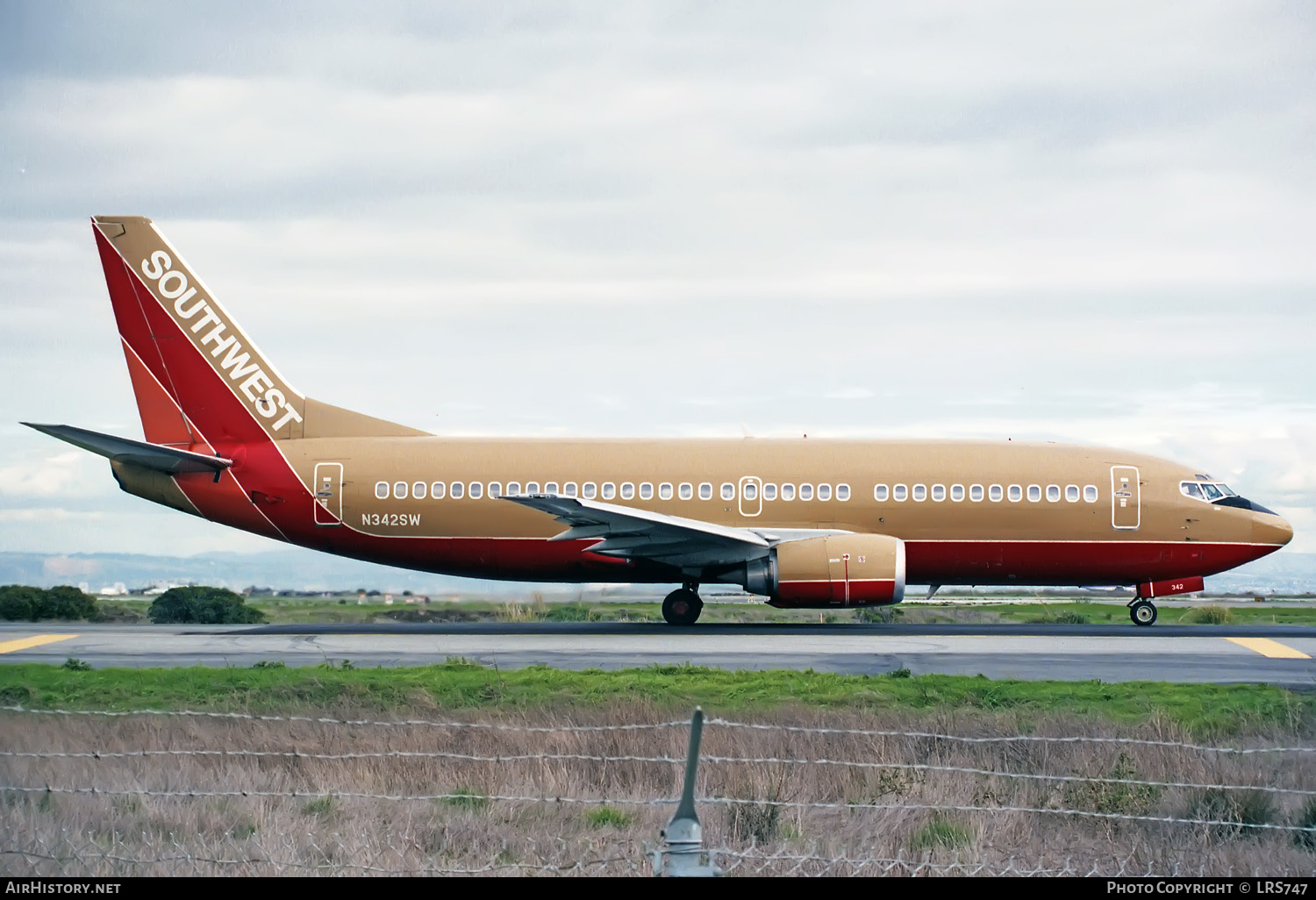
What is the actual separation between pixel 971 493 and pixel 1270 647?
21.8 feet

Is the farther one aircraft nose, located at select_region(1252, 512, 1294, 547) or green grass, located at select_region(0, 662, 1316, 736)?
aircraft nose, located at select_region(1252, 512, 1294, 547)

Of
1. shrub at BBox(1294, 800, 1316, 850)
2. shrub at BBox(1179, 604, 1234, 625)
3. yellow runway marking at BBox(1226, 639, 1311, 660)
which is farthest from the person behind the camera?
shrub at BBox(1179, 604, 1234, 625)

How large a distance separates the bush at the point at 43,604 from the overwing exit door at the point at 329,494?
36.8 ft

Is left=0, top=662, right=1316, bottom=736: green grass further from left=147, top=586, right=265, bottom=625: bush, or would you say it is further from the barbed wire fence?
left=147, top=586, right=265, bottom=625: bush

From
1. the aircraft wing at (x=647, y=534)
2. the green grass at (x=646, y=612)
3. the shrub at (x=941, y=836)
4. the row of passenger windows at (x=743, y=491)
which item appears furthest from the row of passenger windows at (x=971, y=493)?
the shrub at (x=941, y=836)

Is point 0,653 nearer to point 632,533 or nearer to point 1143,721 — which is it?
point 632,533

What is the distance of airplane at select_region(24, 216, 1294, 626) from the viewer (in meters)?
27.2

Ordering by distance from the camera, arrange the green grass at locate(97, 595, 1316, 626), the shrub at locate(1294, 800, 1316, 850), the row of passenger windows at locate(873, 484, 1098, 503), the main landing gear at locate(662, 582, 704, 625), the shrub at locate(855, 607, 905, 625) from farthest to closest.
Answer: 1. the shrub at locate(855, 607, 905, 625)
2. the green grass at locate(97, 595, 1316, 626)
3. the main landing gear at locate(662, 582, 704, 625)
4. the row of passenger windows at locate(873, 484, 1098, 503)
5. the shrub at locate(1294, 800, 1316, 850)

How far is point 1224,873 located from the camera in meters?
8.40

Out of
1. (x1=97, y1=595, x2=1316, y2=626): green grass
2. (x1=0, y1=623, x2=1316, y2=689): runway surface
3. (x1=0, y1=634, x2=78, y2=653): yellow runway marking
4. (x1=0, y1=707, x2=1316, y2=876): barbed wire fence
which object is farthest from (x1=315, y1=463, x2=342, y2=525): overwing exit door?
(x1=0, y1=707, x2=1316, y2=876): barbed wire fence

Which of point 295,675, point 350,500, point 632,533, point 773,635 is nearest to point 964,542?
point 773,635

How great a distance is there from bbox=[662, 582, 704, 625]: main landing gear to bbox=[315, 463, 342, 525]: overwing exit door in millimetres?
7294

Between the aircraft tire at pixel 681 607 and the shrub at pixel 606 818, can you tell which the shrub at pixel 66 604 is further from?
the shrub at pixel 606 818

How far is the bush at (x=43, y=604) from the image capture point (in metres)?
34.1
